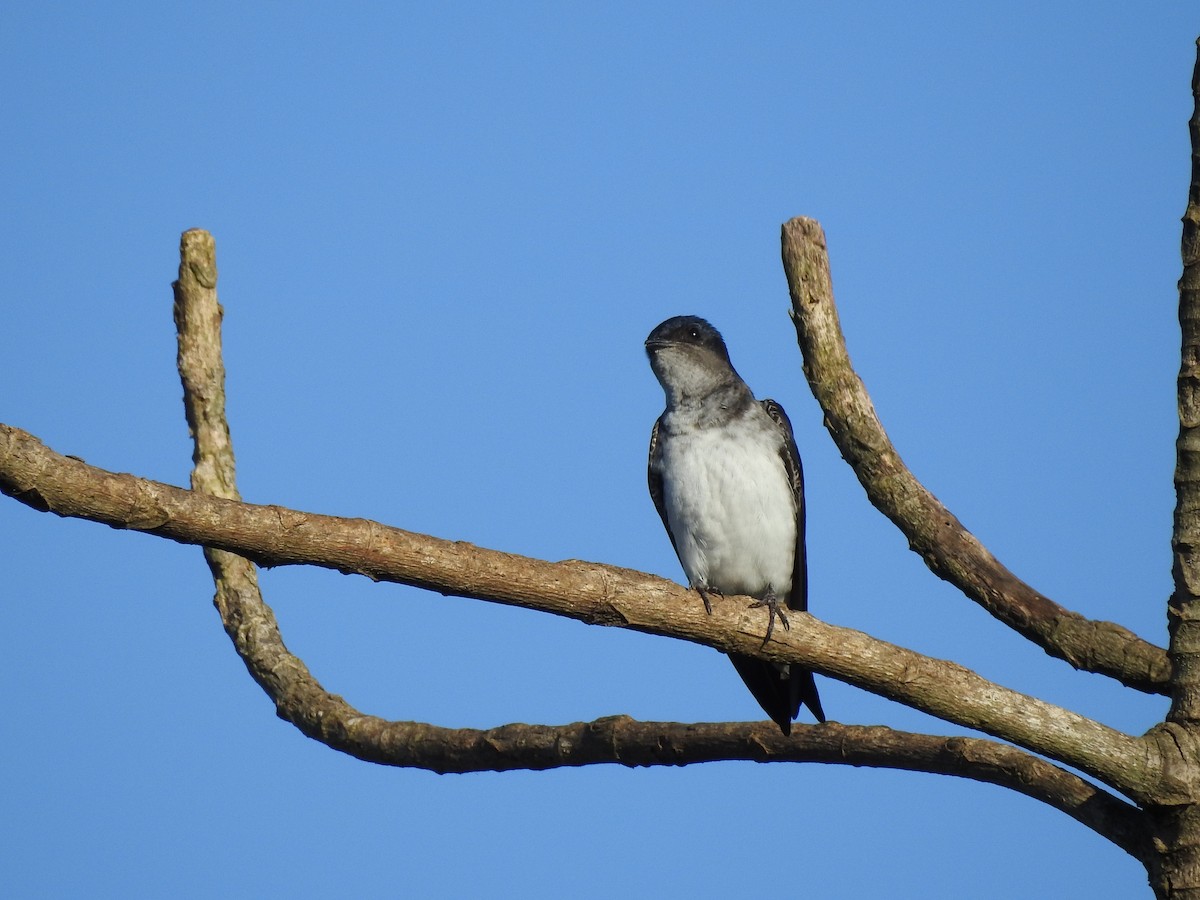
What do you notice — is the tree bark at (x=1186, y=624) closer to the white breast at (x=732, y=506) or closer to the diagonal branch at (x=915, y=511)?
the diagonal branch at (x=915, y=511)

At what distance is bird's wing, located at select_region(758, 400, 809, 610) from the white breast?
0.08m

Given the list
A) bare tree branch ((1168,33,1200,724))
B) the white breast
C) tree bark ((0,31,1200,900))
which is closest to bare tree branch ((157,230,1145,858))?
tree bark ((0,31,1200,900))

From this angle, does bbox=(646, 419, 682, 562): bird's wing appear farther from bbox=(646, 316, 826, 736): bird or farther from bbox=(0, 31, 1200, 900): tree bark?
bbox=(0, 31, 1200, 900): tree bark

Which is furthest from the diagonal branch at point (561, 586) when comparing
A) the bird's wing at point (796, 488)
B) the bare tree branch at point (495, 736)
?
the bird's wing at point (796, 488)

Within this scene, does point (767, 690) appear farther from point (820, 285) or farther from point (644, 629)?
point (820, 285)

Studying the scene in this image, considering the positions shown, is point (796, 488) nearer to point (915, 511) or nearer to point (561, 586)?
point (915, 511)

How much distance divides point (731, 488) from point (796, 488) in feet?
2.26

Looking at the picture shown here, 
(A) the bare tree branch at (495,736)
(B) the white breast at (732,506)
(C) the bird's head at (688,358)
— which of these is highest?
(C) the bird's head at (688,358)

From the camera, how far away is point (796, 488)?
394 inches

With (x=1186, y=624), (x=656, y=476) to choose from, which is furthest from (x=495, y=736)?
(x=1186, y=624)

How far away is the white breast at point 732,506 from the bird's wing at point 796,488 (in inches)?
3.1

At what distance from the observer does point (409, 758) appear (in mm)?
7895

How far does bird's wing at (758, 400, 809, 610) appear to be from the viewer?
32.7ft

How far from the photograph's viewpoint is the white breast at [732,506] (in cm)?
962
